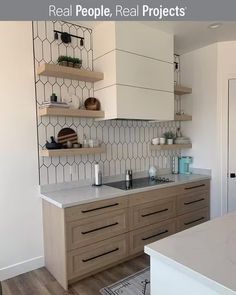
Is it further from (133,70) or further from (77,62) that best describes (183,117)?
(77,62)

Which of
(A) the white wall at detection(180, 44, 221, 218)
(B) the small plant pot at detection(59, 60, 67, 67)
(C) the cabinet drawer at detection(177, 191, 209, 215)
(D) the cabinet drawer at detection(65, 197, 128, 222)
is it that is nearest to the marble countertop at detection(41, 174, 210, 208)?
(D) the cabinet drawer at detection(65, 197, 128, 222)

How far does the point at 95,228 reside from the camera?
232cm

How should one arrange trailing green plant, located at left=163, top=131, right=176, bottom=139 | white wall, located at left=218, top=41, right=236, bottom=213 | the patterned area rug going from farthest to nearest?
trailing green plant, located at left=163, top=131, right=176, bottom=139
white wall, located at left=218, top=41, right=236, bottom=213
the patterned area rug

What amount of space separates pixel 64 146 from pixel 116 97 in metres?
0.76

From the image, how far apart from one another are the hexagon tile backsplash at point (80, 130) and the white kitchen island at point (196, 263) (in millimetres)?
1740

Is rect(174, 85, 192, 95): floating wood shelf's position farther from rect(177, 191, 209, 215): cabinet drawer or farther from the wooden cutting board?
the wooden cutting board

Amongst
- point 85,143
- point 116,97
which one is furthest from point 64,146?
point 116,97

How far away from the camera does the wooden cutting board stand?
2.64 meters

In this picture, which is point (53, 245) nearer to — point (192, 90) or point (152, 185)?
point (152, 185)

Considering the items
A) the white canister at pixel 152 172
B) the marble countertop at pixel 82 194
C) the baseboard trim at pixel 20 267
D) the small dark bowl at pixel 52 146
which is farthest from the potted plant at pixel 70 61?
the baseboard trim at pixel 20 267

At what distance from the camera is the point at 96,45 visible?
9.22 feet

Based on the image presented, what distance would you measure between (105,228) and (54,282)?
0.68 m

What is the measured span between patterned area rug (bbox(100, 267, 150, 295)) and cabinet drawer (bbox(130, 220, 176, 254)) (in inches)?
12.8

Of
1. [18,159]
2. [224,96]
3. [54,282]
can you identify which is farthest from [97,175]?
[224,96]
